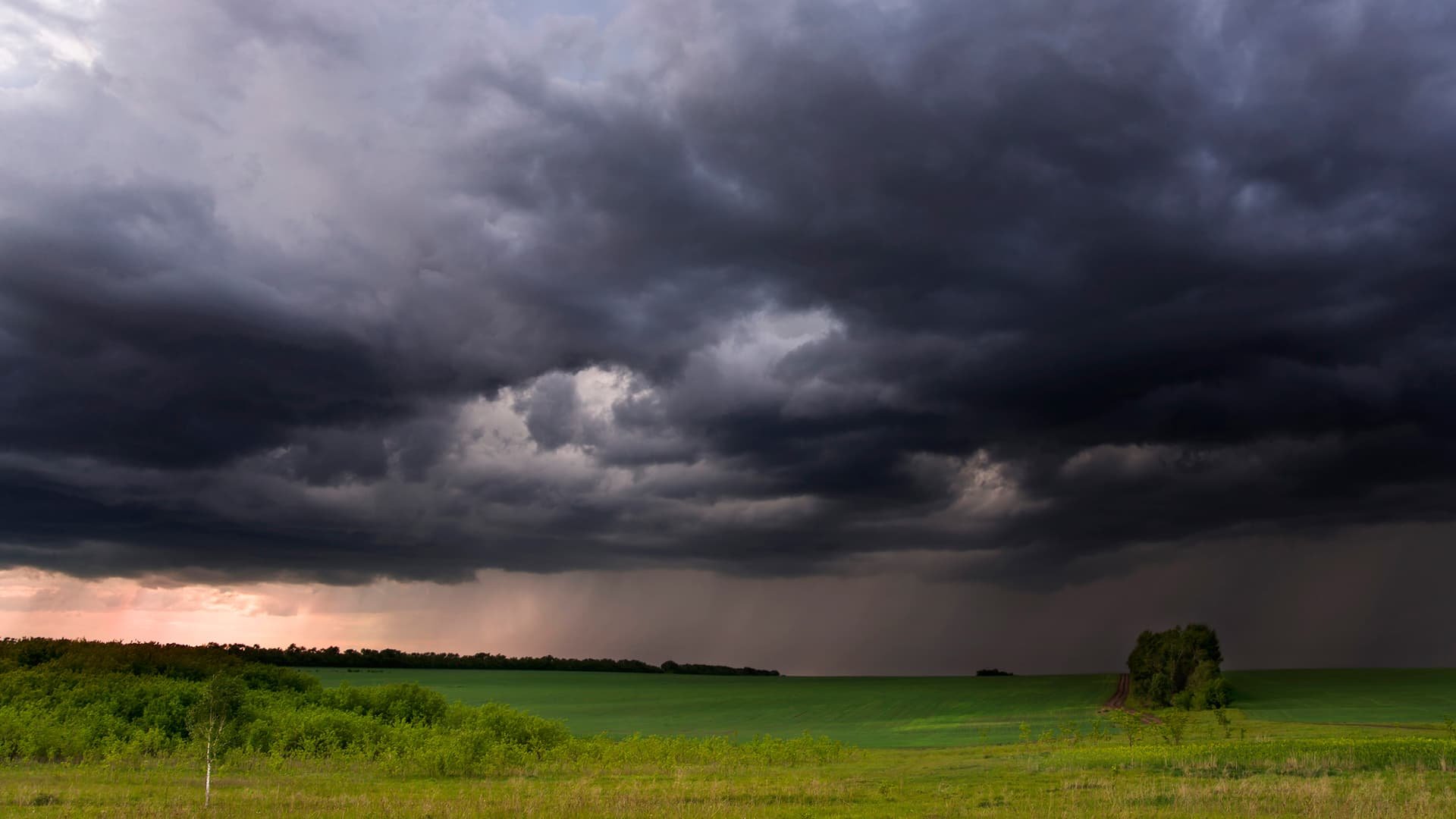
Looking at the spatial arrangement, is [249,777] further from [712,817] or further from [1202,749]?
[1202,749]

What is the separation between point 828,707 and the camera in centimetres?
13038

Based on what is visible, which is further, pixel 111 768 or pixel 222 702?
pixel 111 768

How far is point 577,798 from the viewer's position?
1575 inches

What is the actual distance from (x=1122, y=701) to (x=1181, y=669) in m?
8.72

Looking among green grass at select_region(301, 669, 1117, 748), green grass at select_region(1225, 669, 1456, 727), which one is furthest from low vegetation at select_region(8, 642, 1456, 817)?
green grass at select_region(1225, 669, 1456, 727)

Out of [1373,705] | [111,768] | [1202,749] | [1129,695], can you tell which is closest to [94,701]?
[111,768]

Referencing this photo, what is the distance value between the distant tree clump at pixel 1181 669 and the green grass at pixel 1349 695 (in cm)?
444

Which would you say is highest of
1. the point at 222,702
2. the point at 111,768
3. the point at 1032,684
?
the point at 222,702

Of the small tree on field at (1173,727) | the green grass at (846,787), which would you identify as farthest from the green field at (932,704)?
the green grass at (846,787)

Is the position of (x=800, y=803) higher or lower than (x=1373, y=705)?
higher

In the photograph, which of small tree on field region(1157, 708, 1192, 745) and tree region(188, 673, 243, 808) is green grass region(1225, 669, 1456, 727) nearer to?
small tree on field region(1157, 708, 1192, 745)

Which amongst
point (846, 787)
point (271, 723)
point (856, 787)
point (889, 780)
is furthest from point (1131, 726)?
point (271, 723)

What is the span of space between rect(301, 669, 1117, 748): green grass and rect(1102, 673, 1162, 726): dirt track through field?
161 cm

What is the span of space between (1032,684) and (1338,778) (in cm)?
12678
